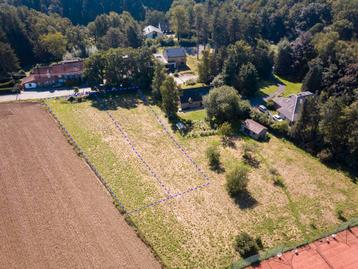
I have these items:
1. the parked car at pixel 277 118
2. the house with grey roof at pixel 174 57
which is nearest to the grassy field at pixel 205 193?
the parked car at pixel 277 118

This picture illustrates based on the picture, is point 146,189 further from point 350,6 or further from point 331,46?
point 350,6

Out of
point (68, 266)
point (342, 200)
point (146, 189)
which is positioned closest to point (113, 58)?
point (146, 189)

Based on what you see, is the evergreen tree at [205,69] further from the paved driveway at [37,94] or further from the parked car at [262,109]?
the paved driveway at [37,94]

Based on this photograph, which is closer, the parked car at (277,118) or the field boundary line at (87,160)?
the field boundary line at (87,160)

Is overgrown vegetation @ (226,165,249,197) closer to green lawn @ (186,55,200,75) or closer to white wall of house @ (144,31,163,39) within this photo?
green lawn @ (186,55,200,75)

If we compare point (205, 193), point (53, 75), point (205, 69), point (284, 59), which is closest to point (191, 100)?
point (205, 69)

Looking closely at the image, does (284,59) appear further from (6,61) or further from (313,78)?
(6,61)
